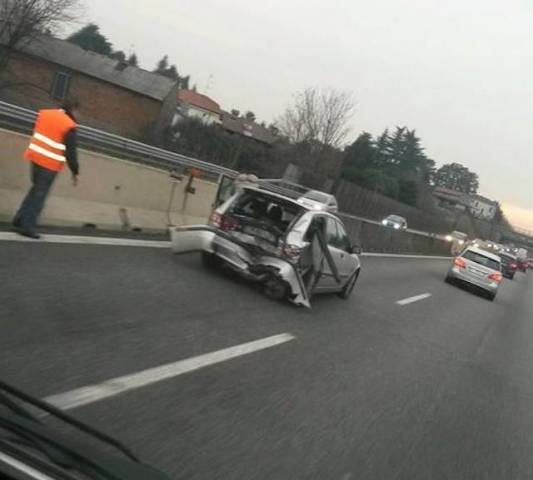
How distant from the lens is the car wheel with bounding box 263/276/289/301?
9.42 meters

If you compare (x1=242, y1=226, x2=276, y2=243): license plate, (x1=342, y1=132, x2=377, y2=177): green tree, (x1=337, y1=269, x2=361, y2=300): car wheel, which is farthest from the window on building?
(x1=242, y1=226, x2=276, y2=243): license plate

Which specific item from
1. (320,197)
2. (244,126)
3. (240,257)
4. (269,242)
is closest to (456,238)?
(320,197)

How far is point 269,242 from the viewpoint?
956cm

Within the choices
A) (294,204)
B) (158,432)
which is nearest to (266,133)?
(294,204)

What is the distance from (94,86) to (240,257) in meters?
53.8

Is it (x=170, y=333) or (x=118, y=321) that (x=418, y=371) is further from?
(x=118, y=321)

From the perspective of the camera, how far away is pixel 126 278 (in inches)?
322

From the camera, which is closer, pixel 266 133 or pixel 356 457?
pixel 356 457

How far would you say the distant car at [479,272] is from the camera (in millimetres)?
21000

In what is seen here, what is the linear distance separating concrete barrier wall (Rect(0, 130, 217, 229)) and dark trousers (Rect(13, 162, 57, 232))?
2.44 feet

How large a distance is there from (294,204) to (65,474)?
26.0 ft

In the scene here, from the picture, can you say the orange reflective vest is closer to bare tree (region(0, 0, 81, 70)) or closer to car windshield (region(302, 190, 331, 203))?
car windshield (region(302, 190, 331, 203))

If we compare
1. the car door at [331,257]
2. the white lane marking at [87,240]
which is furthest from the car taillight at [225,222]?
the white lane marking at [87,240]

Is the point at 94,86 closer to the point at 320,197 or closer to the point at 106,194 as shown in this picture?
the point at 320,197
